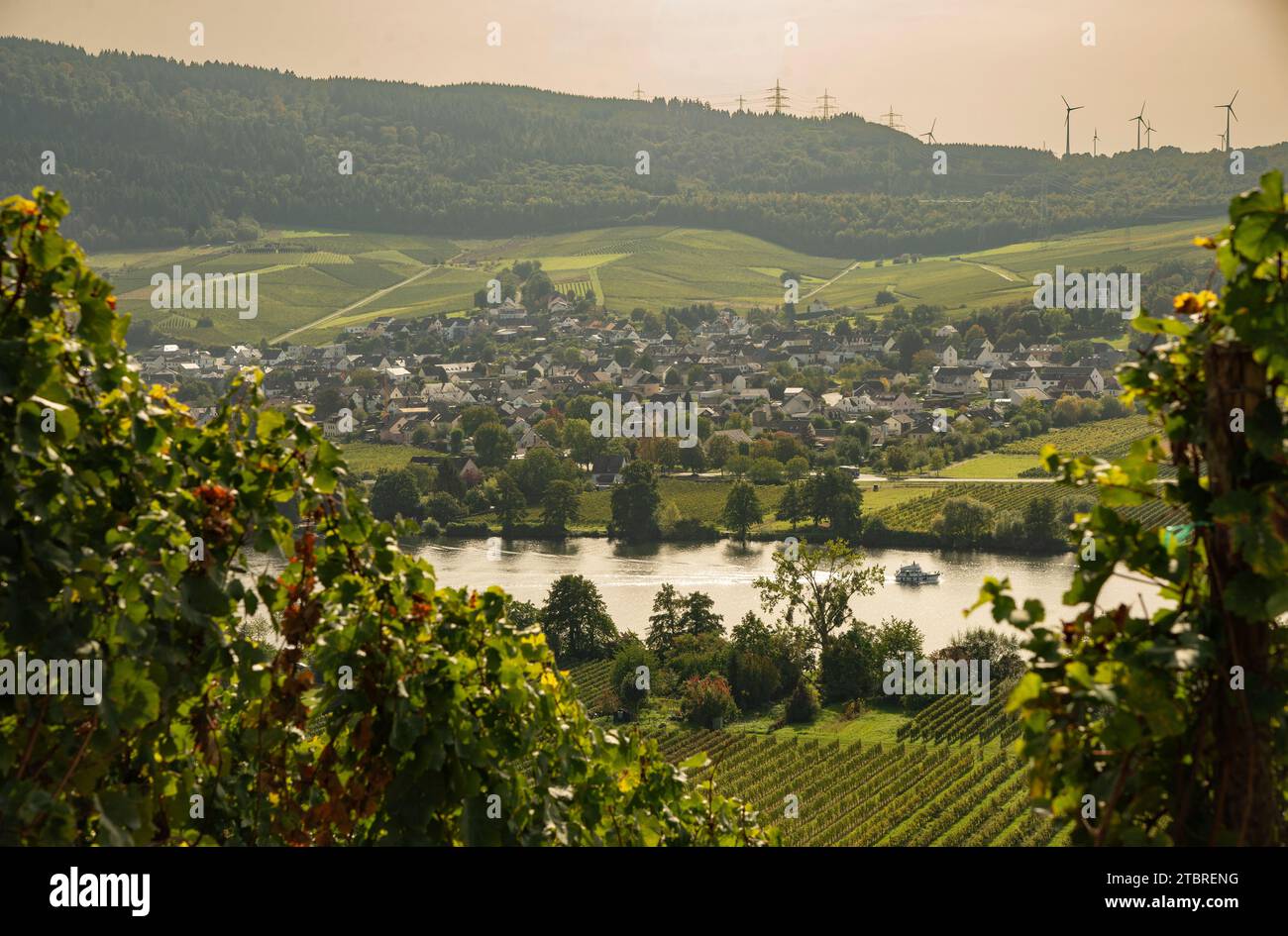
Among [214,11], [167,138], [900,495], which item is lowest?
[900,495]

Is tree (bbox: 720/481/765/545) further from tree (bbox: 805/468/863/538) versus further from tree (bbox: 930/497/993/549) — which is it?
tree (bbox: 930/497/993/549)

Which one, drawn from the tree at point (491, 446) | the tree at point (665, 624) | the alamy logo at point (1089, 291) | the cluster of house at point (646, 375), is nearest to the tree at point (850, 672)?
the tree at point (665, 624)

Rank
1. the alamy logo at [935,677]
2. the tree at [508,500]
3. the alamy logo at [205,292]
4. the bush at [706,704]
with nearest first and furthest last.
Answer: the bush at [706,704] → the alamy logo at [935,677] → the tree at [508,500] → the alamy logo at [205,292]

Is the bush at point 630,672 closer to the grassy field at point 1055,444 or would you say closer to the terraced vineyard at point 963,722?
the terraced vineyard at point 963,722

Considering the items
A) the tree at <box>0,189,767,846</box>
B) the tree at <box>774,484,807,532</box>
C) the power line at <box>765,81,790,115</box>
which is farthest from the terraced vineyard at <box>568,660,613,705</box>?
the power line at <box>765,81,790,115</box>

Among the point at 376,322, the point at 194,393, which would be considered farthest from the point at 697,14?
the point at 194,393

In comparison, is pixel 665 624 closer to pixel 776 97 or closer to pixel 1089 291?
pixel 1089 291

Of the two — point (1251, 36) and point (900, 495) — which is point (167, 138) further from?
point (1251, 36)
